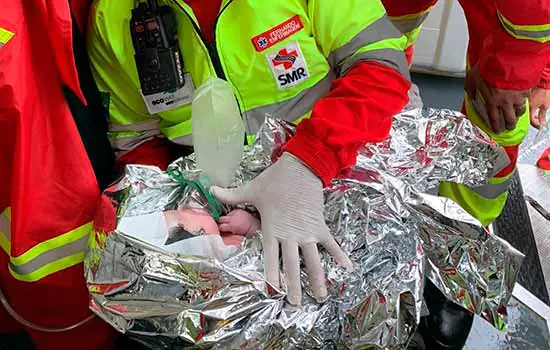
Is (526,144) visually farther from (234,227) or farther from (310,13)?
(234,227)

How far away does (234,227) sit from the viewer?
35.6 inches

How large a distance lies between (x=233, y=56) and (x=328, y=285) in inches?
14.1

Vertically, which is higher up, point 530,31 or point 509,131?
point 530,31

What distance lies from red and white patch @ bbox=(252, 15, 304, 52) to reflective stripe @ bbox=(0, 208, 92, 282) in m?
0.35

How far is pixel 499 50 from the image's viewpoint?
1.16 m

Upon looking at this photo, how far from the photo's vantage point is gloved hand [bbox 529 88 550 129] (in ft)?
4.39

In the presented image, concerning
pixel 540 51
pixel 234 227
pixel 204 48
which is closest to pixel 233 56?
pixel 204 48

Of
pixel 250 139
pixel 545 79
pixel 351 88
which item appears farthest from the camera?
pixel 545 79

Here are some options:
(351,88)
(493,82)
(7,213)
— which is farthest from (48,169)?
Result: (493,82)

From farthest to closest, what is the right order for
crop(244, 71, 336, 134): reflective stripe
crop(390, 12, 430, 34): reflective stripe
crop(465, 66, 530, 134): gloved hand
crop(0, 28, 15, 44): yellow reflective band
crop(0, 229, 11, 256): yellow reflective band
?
crop(390, 12, 430, 34): reflective stripe < crop(465, 66, 530, 134): gloved hand < crop(244, 71, 336, 134): reflective stripe < crop(0, 229, 11, 256): yellow reflective band < crop(0, 28, 15, 44): yellow reflective band

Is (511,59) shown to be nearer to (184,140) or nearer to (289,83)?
(289,83)

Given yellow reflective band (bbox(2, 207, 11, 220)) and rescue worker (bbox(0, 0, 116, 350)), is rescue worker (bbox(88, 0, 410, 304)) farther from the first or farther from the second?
yellow reflective band (bbox(2, 207, 11, 220))

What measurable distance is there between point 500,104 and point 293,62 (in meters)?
0.42

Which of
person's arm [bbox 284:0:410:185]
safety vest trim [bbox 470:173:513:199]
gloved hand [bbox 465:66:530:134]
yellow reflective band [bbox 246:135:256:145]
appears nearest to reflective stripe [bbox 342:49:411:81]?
person's arm [bbox 284:0:410:185]
